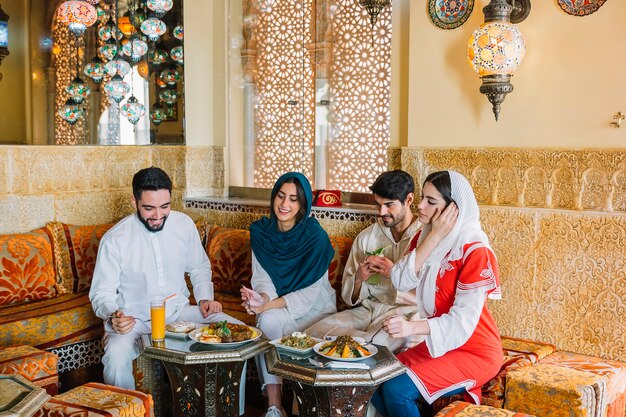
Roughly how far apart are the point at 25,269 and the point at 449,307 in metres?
2.76

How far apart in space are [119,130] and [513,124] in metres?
3.09

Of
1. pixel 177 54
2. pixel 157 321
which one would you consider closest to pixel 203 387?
pixel 157 321

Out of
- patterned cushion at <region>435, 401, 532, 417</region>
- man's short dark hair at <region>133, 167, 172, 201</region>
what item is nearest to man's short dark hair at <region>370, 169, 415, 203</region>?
man's short dark hair at <region>133, 167, 172, 201</region>

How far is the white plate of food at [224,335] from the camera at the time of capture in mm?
3303

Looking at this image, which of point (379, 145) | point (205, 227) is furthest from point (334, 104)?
point (205, 227)

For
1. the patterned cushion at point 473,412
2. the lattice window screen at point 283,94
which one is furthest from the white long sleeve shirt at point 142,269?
the patterned cushion at point 473,412

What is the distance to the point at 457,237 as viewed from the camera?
131 inches

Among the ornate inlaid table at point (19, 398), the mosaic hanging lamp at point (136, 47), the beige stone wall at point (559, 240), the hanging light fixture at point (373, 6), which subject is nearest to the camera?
the ornate inlaid table at point (19, 398)

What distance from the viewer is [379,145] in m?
5.17

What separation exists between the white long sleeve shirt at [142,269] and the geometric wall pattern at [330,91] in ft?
5.16

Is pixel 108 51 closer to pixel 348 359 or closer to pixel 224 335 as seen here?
pixel 224 335

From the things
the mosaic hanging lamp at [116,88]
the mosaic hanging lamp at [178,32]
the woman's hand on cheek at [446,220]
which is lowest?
the woman's hand on cheek at [446,220]

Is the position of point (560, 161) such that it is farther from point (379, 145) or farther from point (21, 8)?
point (21, 8)

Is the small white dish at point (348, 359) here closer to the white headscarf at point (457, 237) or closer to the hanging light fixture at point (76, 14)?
the white headscarf at point (457, 237)
